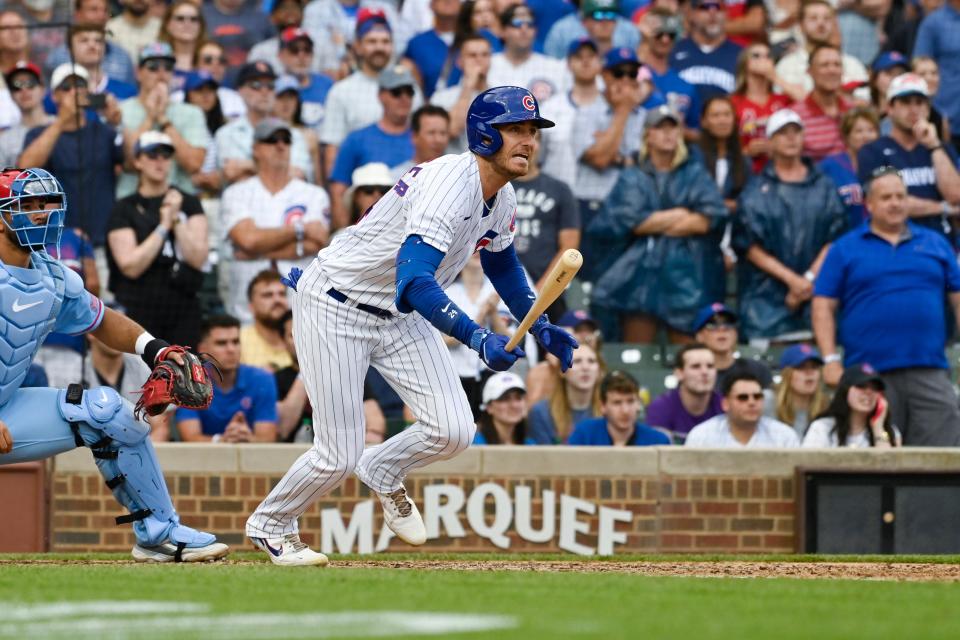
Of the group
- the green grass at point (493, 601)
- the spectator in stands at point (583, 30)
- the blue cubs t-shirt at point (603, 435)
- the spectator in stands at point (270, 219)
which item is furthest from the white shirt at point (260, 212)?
the green grass at point (493, 601)

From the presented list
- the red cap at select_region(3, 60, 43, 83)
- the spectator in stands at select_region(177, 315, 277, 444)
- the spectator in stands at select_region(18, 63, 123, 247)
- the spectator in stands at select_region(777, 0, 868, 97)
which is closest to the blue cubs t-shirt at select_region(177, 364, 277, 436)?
the spectator in stands at select_region(177, 315, 277, 444)

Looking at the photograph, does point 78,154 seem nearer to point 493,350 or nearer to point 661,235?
point 661,235

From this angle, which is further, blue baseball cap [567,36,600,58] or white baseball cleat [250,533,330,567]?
blue baseball cap [567,36,600,58]

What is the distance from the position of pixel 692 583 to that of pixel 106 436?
244 cm

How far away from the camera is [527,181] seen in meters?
11.7

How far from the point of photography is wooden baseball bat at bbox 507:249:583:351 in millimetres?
6582

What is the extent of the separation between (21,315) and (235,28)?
728 centimetres

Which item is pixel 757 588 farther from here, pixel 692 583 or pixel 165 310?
pixel 165 310

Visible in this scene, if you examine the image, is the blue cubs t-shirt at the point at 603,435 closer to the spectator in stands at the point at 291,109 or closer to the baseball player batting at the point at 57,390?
the spectator in stands at the point at 291,109

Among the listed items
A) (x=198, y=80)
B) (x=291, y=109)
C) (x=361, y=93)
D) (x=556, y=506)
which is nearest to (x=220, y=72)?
(x=198, y=80)

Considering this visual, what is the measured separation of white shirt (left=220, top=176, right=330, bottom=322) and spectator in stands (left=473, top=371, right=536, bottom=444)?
1854 millimetres

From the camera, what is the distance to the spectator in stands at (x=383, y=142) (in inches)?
474

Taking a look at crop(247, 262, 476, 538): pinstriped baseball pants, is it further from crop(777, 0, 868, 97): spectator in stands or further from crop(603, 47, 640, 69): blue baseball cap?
crop(777, 0, 868, 97): spectator in stands

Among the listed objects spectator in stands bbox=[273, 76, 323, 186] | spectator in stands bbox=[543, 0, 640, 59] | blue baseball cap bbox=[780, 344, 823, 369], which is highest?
spectator in stands bbox=[543, 0, 640, 59]
